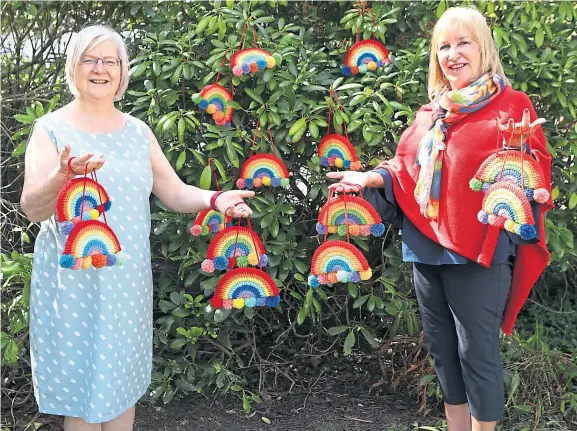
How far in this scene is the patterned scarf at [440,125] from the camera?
91.6 inches

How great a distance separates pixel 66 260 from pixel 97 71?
62 cm

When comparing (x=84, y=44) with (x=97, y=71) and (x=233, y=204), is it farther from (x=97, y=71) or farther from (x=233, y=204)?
(x=233, y=204)

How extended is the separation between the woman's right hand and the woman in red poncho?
0.86 m

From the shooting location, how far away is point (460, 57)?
2336mm

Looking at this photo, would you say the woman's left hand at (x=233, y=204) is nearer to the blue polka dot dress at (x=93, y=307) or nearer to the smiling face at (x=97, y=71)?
the blue polka dot dress at (x=93, y=307)

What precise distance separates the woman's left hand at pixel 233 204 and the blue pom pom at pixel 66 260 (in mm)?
578

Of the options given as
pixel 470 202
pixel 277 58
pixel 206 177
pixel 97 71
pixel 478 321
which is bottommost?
pixel 478 321

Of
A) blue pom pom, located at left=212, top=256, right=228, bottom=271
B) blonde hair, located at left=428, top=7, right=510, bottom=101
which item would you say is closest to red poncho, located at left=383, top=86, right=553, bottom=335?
blonde hair, located at left=428, top=7, right=510, bottom=101

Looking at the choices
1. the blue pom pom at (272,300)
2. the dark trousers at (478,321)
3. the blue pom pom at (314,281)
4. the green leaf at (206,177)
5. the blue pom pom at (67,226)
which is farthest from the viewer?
the green leaf at (206,177)

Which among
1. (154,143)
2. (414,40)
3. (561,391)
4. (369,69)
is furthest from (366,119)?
(561,391)

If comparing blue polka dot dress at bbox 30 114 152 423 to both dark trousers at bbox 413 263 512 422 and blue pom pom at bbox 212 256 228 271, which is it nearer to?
blue pom pom at bbox 212 256 228 271

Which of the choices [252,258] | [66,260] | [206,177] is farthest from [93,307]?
[206,177]

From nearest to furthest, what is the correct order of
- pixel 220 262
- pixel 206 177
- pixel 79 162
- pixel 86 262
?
pixel 79 162 < pixel 86 262 < pixel 220 262 < pixel 206 177

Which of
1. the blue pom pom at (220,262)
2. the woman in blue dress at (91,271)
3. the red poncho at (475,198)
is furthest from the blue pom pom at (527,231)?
the woman in blue dress at (91,271)
